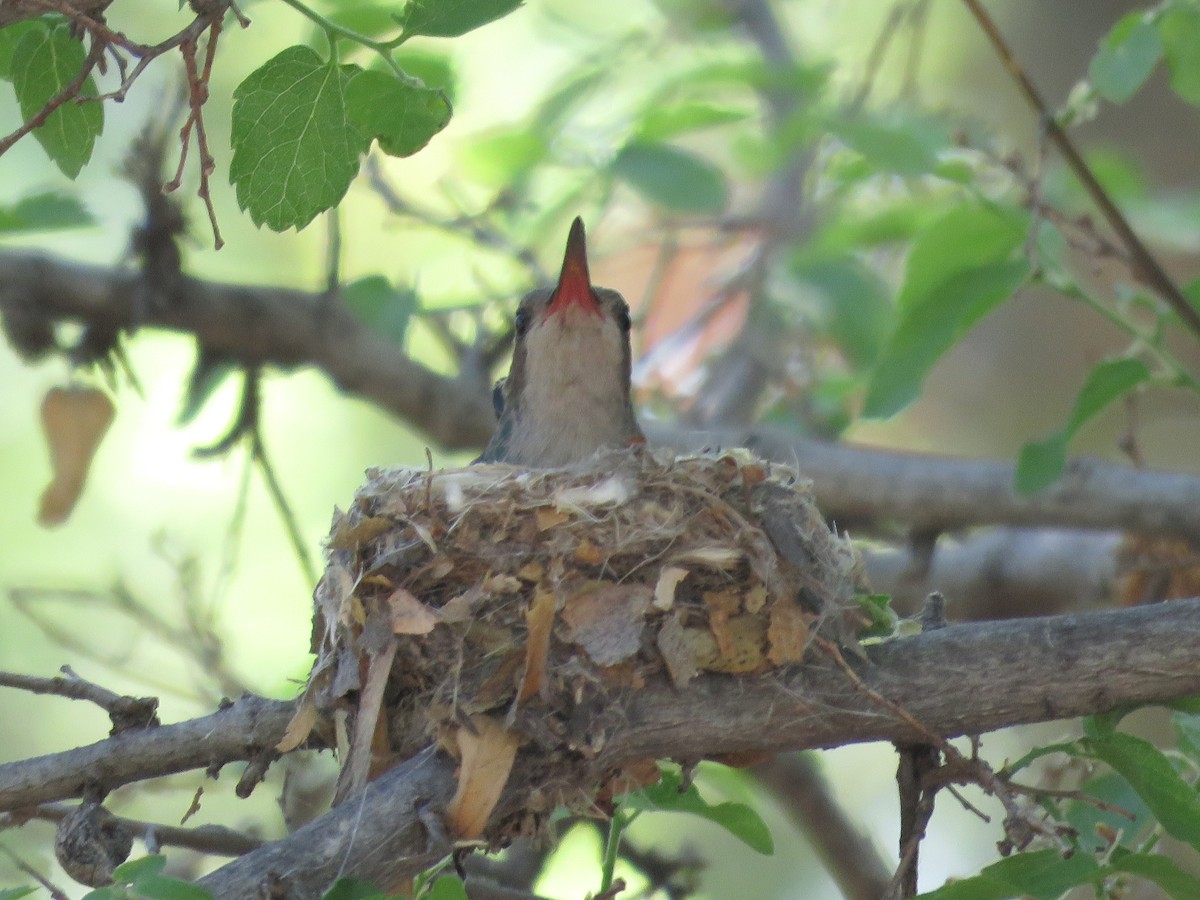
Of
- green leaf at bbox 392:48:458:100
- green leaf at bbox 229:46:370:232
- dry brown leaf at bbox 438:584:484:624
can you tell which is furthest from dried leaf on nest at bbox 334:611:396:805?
green leaf at bbox 392:48:458:100

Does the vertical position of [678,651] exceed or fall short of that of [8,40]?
it falls short

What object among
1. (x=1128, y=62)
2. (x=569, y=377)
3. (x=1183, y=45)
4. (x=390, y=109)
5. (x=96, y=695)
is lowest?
(x=96, y=695)

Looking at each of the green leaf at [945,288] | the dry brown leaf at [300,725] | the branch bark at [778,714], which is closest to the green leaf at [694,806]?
the branch bark at [778,714]

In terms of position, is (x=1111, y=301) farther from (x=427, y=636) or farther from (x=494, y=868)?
(x=427, y=636)

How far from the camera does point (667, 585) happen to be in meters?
2.77

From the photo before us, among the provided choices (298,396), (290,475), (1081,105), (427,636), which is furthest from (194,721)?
(298,396)

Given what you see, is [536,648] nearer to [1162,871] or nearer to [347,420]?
[1162,871]

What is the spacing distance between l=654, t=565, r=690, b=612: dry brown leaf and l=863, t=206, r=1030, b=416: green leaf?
93 cm

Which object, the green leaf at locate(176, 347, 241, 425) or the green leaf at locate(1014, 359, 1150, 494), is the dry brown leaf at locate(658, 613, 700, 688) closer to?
the green leaf at locate(1014, 359, 1150, 494)

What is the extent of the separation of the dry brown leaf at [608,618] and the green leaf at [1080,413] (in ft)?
3.78

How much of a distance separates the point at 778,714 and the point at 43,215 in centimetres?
202

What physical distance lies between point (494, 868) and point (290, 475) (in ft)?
16.2

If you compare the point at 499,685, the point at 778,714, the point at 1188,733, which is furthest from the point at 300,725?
the point at 1188,733

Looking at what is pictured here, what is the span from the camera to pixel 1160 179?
6.27 metres
